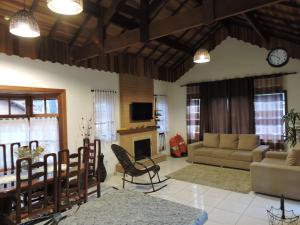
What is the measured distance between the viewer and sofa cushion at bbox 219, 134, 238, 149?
5.91 metres

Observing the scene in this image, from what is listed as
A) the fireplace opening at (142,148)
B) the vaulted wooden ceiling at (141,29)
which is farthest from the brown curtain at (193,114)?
the fireplace opening at (142,148)

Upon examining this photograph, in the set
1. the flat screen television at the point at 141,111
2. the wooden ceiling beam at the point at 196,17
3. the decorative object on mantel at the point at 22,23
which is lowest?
the flat screen television at the point at 141,111

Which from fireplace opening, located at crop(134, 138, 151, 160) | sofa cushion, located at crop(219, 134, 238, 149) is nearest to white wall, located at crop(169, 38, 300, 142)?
fireplace opening, located at crop(134, 138, 151, 160)

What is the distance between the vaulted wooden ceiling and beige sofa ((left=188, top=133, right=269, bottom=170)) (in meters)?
2.51

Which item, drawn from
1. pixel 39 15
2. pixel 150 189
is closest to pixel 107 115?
pixel 150 189

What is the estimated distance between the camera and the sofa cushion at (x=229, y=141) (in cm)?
591

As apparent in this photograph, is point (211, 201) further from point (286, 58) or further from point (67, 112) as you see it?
point (286, 58)

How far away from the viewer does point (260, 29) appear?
5.31 m

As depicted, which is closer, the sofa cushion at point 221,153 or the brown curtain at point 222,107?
the sofa cushion at point 221,153

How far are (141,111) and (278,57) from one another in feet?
12.9

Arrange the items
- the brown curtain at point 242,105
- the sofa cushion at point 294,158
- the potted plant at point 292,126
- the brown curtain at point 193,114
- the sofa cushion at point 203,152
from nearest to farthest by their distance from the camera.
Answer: the sofa cushion at point 294,158 → the potted plant at point 292,126 → the sofa cushion at point 203,152 → the brown curtain at point 242,105 → the brown curtain at point 193,114

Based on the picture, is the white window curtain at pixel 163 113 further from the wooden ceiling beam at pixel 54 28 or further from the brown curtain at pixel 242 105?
the wooden ceiling beam at pixel 54 28

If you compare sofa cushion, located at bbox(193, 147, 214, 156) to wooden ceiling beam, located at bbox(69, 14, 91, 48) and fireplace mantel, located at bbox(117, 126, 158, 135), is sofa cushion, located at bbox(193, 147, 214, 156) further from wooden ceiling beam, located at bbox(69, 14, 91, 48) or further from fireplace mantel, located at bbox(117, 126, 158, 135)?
wooden ceiling beam, located at bbox(69, 14, 91, 48)

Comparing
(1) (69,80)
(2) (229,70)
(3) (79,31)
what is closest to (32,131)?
(1) (69,80)
